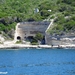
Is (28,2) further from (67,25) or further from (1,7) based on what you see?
(67,25)

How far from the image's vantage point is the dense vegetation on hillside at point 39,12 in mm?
94438

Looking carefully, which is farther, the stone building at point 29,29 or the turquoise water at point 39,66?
the stone building at point 29,29

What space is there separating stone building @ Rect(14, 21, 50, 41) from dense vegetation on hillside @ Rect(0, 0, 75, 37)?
1.42 meters

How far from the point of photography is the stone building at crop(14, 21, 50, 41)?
309 feet

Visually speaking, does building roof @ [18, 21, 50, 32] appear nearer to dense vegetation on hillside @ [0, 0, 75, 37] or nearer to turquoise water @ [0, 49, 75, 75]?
dense vegetation on hillside @ [0, 0, 75, 37]

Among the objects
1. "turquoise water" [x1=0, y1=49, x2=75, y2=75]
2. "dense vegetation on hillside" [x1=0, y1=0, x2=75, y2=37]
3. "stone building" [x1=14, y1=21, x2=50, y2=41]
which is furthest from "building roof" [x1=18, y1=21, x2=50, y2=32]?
"turquoise water" [x1=0, y1=49, x2=75, y2=75]

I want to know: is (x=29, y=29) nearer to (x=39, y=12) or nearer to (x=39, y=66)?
(x=39, y=12)

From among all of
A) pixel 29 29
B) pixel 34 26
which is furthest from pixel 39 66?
pixel 29 29

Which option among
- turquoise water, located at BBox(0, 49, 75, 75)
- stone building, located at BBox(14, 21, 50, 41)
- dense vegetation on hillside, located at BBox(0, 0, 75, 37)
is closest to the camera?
turquoise water, located at BBox(0, 49, 75, 75)

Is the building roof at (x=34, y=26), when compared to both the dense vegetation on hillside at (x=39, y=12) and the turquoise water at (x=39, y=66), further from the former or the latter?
the turquoise water at (x=39, y=66)

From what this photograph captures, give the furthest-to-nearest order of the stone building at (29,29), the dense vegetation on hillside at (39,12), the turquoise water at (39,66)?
the dense vegetation on hillside at (39,12)
the stone building at (29,29)
the turquoise water at (39,66)

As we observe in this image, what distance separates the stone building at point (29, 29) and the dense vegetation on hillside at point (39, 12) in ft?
4.67

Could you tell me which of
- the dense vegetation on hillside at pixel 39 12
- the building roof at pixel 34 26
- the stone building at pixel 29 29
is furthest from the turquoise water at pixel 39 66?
the dense vegetation on hillside at pixel 39 12

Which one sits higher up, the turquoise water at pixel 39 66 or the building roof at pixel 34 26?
the building roof at pixel 34 26
